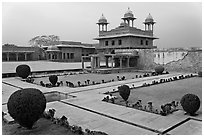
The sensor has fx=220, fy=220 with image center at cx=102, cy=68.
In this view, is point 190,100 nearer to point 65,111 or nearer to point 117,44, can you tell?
point 65,111

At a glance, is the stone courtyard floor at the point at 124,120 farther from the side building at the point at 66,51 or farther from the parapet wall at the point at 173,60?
the side building at the point at 66,51

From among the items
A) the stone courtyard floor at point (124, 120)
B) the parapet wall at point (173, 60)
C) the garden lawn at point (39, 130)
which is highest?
the parapet wall at point (173, 60)

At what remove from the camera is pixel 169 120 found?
24.3 ft

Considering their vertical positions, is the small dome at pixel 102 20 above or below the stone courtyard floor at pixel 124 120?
above

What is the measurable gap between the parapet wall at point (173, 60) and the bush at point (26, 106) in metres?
23.4

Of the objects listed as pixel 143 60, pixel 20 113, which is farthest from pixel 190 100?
pixel 143 60

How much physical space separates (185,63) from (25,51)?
997 inches

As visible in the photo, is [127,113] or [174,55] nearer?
[127,113]

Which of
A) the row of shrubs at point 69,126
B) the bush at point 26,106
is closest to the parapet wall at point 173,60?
the row of shrubs at point 69,126

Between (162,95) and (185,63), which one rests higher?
(185,63)

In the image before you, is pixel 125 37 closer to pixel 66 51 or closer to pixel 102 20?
pixel 102 20

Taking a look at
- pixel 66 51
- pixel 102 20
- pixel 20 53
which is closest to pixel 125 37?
pixel 102 20

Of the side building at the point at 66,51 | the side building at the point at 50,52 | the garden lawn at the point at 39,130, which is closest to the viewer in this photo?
the garden lawn at the point at 39,130

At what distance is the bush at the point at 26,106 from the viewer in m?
6.23
